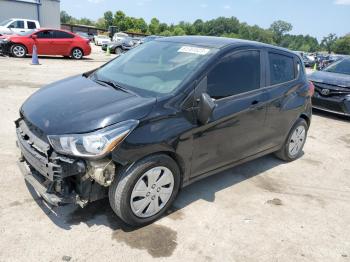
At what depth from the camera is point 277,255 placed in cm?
317

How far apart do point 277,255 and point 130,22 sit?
104 metres

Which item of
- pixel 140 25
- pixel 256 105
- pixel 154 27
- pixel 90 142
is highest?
pixel 256 105

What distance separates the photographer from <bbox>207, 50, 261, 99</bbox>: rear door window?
3.73m

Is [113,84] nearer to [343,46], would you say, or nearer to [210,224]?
[210,224]

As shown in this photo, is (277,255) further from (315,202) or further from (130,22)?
(130,22)

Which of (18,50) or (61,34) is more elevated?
(61,34)

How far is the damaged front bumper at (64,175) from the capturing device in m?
2.88

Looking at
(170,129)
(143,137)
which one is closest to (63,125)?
(143,137)

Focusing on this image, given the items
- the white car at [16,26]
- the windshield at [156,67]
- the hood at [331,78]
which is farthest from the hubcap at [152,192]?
the white car at [16,26]

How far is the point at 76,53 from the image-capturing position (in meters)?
17.9

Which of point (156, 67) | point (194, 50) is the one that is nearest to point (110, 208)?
point (156, 67)

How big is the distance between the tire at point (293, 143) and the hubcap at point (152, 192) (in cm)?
245

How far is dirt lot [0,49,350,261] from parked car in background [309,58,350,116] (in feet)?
12.7

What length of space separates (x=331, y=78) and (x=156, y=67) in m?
6.49
